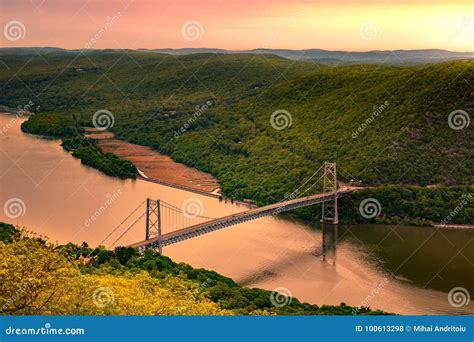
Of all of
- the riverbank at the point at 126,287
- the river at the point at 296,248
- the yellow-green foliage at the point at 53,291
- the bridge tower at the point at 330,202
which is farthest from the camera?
the bridge tower at the point at 330,202

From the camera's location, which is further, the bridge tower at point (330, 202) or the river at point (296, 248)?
the bridge tower at point (330, 202)

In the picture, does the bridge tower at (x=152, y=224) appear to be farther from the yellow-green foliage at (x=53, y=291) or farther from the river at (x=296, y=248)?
the yellow-green foliage at (x=53, y=291)

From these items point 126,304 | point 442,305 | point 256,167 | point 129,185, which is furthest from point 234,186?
point 126,304

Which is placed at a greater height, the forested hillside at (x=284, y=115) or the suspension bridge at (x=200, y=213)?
the forested hillside at (x=284, y=115)

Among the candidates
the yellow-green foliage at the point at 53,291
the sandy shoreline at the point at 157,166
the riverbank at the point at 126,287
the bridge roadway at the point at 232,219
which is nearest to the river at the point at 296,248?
the bridge roadway at the point at 232,219

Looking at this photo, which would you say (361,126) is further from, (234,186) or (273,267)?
(273,267)

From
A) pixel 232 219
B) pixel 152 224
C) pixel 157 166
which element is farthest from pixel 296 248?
pixel 157 166
